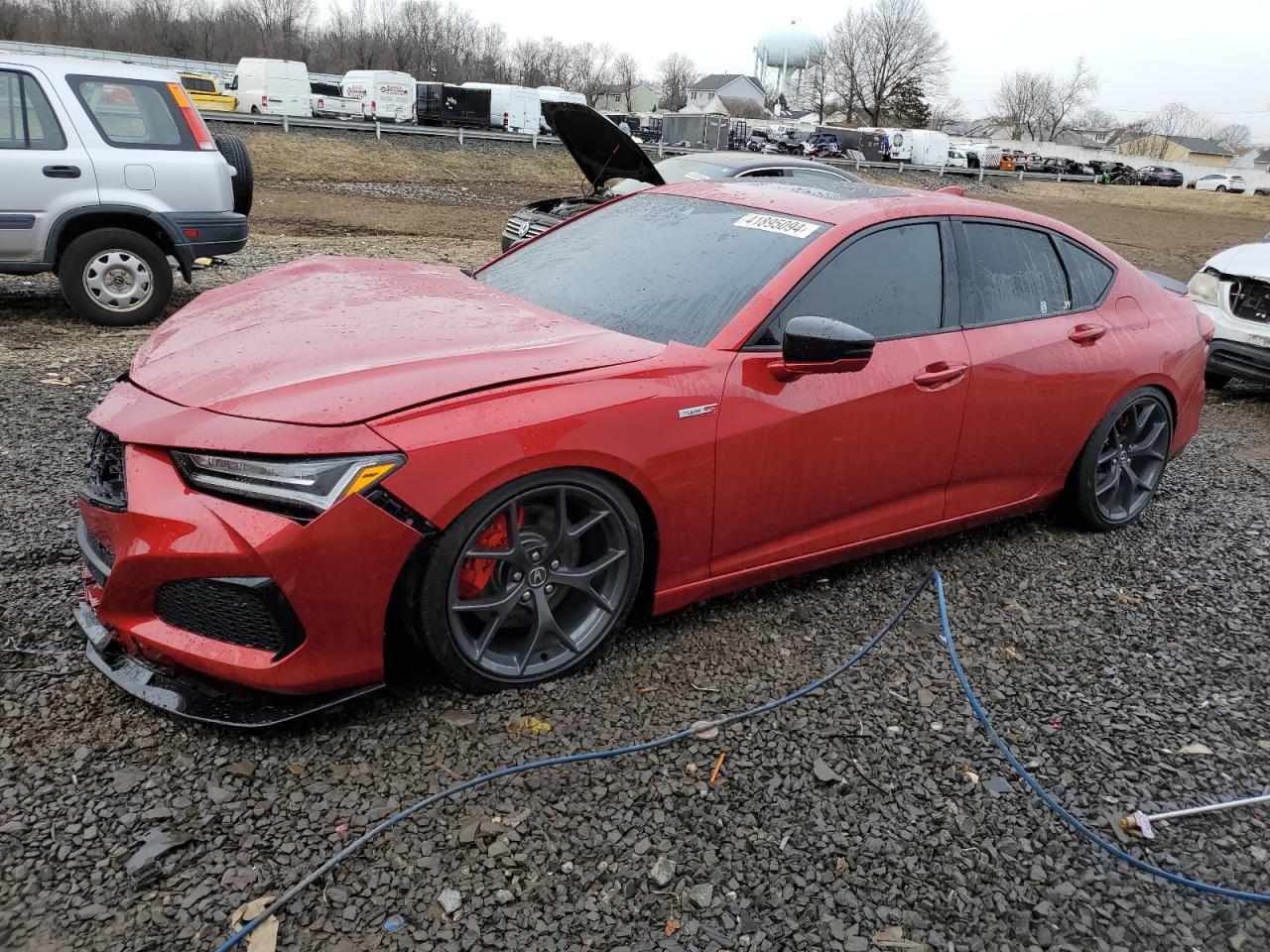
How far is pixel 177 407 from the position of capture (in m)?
2.49

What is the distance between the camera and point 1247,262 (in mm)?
7207

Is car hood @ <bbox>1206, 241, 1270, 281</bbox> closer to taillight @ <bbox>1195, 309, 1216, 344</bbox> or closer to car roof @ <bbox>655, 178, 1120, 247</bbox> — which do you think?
taillight @ <bbox>1195, 309, 1216, 344</bbox>

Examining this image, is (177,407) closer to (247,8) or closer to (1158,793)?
(1158,793)

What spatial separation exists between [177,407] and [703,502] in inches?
60.6

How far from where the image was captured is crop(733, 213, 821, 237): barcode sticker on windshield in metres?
3.38

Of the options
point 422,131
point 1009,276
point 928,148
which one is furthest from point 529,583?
point 928,148

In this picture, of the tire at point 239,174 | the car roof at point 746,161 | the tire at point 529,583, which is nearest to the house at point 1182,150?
the car roof at point 746,161

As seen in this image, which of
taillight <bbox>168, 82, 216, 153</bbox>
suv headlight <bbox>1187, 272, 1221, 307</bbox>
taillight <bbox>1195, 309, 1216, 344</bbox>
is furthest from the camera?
suv headlight <bbox>1187, 272, 1221, 307</bbox>

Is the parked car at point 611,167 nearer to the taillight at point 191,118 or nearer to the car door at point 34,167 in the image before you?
the taillight at point 191,118

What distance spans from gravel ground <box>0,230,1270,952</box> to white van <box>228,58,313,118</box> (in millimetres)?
35260

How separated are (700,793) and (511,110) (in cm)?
3832

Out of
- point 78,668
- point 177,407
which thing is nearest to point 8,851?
point 78,668

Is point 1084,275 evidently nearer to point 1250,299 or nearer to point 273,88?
point 1250,299

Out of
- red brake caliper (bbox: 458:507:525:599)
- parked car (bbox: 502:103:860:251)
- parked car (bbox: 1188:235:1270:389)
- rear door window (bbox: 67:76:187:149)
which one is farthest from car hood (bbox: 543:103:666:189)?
red brake caliper (bbox: 458:507:525:599)
